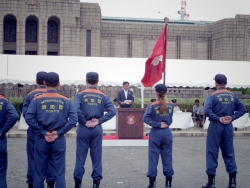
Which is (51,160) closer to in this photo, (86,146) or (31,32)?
(86,146)

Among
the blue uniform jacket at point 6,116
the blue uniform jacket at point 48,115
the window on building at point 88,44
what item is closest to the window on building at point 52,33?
the window on building at point 88,44

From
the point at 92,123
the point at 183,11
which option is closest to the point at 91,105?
the point at 92,123

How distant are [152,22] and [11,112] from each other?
145 feet

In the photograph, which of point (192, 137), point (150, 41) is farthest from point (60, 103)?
point (150, 41)

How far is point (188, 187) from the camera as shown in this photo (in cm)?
800

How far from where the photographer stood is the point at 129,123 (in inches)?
564

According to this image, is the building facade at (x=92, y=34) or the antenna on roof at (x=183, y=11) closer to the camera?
the building facade at (x=92, y=34)

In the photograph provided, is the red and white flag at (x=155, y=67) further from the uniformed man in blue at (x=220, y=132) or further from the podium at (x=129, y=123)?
the uniformed man in blue at (x=220, y=132)

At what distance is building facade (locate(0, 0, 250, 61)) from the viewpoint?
→ 38.9 meters

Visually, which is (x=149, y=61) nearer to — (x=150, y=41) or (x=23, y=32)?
(x=23, y=32)

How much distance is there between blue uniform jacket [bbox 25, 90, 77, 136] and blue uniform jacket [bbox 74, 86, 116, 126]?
87cm

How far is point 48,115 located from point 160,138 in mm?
2257

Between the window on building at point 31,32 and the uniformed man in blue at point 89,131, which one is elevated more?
the window on building at point 31,32

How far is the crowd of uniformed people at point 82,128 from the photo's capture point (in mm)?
6371
